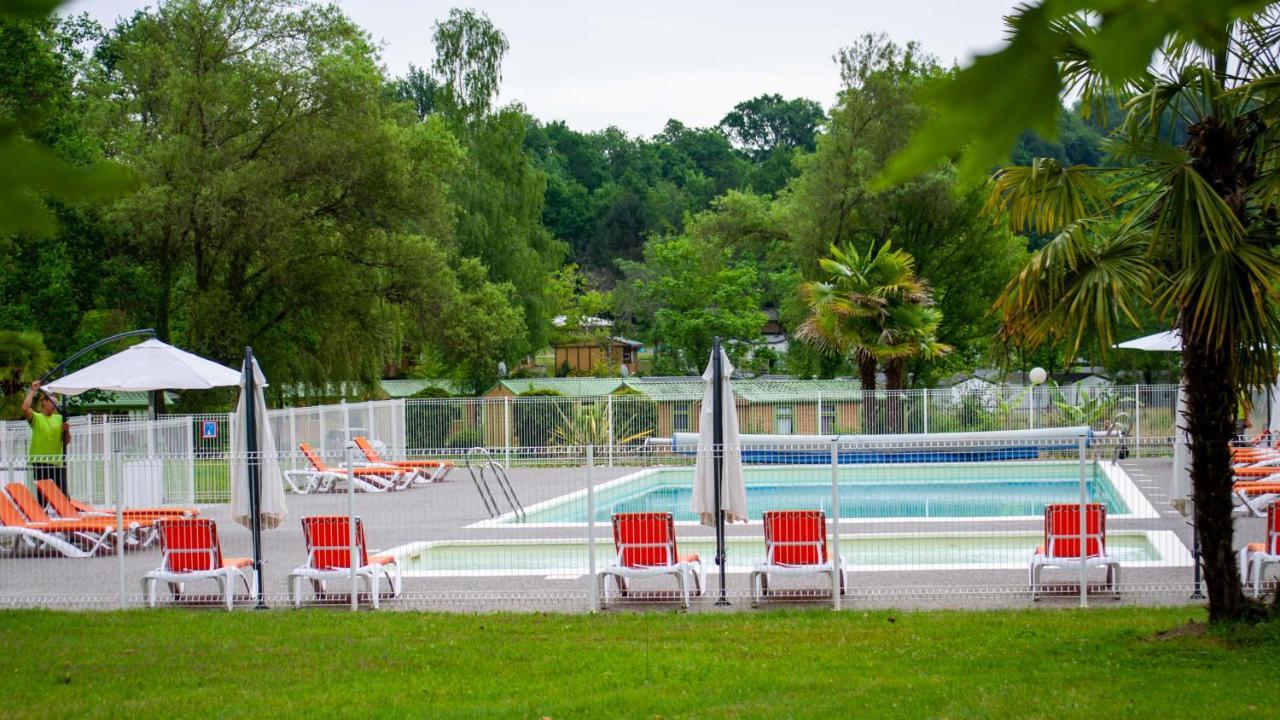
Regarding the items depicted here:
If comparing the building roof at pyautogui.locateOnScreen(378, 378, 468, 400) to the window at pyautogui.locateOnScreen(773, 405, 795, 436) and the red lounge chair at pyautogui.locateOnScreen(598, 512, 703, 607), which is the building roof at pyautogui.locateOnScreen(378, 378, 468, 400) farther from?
the red lounge chair at pyautogui.locateOnScreen(598, 512, 703, 607)

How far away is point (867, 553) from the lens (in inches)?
569

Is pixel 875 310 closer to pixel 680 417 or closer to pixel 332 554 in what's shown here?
pixel 680 417

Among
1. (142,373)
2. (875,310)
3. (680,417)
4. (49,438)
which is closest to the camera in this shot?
(49,438)

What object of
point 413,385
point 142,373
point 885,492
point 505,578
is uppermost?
point 142,373

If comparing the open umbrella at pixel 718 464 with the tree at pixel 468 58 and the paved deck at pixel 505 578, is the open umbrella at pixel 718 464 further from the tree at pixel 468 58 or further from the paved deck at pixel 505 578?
the tree at pixel 468 58

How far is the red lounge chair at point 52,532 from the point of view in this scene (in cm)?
1528

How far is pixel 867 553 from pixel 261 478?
6606mm

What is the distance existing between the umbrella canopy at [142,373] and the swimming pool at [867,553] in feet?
21.6

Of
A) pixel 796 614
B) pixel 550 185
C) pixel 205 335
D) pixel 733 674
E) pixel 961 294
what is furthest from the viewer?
pixel 550 185

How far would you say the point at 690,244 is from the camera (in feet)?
168

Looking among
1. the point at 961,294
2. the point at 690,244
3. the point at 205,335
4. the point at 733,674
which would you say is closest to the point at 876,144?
the point at 961,294

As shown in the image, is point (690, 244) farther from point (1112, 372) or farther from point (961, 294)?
point (1112, 372)

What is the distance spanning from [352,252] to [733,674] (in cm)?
2606

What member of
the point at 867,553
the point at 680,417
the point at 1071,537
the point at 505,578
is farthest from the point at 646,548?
the point at 680,417
